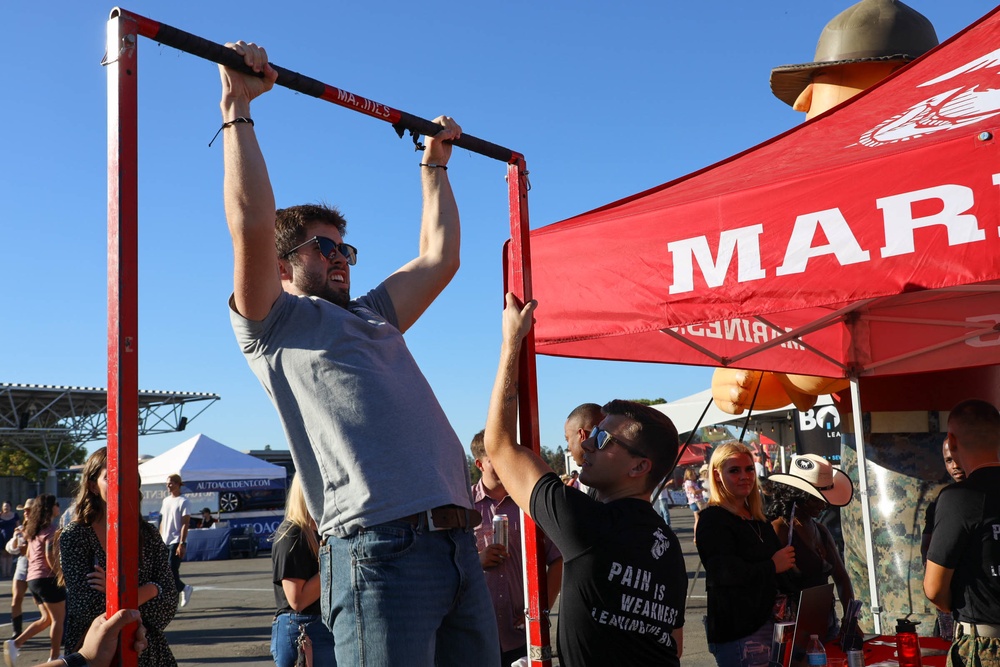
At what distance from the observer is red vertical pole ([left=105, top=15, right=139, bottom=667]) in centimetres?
Result: 176

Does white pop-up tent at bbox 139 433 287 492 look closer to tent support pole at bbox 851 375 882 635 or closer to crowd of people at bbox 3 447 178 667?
crowd of people at bbox 3 447 178 667

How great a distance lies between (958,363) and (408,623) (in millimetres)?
4862

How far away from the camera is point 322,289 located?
237 cm

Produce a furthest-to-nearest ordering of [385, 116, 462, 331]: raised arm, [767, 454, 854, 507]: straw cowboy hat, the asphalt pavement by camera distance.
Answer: the asphalt pavement < [767, 454, 854, 507]: straw cowboy hat < [385, 116, 462, 331]: raised arm

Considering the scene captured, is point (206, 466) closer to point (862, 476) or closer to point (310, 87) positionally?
point (862, 476)

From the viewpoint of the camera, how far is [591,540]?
2.46 m

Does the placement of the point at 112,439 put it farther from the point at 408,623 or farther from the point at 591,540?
the point at 591,540

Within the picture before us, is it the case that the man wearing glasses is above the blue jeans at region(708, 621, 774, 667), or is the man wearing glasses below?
above

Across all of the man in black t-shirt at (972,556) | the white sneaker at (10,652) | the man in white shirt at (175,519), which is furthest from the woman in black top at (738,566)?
the man in white shirt at (175,519)

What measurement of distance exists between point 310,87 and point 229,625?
31.7ft

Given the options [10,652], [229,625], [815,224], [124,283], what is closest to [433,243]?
[124,283]

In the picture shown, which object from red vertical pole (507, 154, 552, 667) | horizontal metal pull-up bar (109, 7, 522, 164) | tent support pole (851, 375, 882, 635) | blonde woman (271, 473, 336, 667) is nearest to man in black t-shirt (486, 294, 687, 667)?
red vertical pole (507, 154, 552, 667)

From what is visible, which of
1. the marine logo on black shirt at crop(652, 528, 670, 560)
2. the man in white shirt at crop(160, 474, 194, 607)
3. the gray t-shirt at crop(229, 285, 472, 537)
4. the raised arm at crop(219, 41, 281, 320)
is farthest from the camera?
the man in white shirt at crop(160, 474, 194, 607)

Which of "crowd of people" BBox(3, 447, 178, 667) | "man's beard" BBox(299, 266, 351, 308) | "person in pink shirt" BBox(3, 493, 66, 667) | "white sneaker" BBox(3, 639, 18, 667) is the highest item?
"man's beard" BBox(299, 266, 351, 308)
